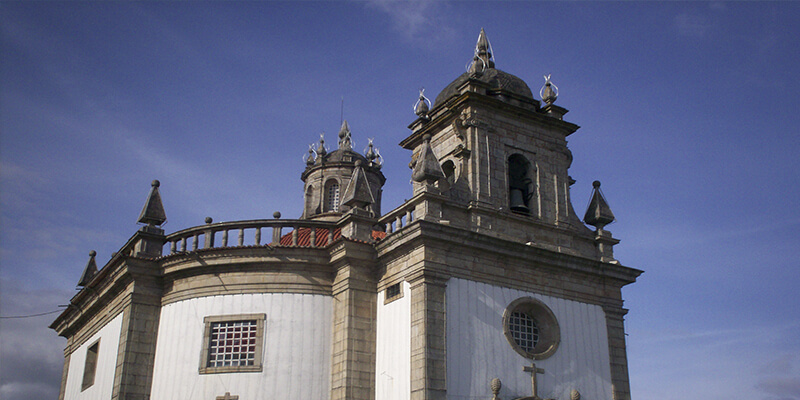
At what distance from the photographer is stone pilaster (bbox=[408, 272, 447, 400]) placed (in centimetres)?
1953

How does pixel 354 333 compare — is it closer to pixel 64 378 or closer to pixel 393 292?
pixel 393 292

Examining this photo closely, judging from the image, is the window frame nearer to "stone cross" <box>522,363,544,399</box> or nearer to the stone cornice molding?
the stone cornice molding

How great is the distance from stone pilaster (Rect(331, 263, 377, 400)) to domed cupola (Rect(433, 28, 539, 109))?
6908mm

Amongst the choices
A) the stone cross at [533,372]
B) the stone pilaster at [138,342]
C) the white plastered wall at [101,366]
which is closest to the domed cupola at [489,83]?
the stone cross at [533,372]

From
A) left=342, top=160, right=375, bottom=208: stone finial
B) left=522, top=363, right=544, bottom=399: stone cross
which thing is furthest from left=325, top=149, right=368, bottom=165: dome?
left=522, top=363, right=544, bottom=399: stone cross

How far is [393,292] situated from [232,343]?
4.82m

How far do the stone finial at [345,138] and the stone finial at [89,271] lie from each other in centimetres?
1221

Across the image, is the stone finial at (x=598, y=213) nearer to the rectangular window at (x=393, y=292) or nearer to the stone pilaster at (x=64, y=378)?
the rectangular window at (x=393, y=292)

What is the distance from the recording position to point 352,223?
22.9m

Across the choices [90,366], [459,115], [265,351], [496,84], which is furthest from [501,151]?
[90,366]

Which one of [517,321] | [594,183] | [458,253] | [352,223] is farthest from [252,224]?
[594,183]

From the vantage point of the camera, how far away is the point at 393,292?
71.1ft

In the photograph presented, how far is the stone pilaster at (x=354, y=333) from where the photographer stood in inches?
832

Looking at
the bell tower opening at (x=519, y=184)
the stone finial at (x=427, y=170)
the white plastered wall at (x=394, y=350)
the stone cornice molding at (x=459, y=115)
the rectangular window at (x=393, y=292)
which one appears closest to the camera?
the white plastered wall at (x=394, y=350)
